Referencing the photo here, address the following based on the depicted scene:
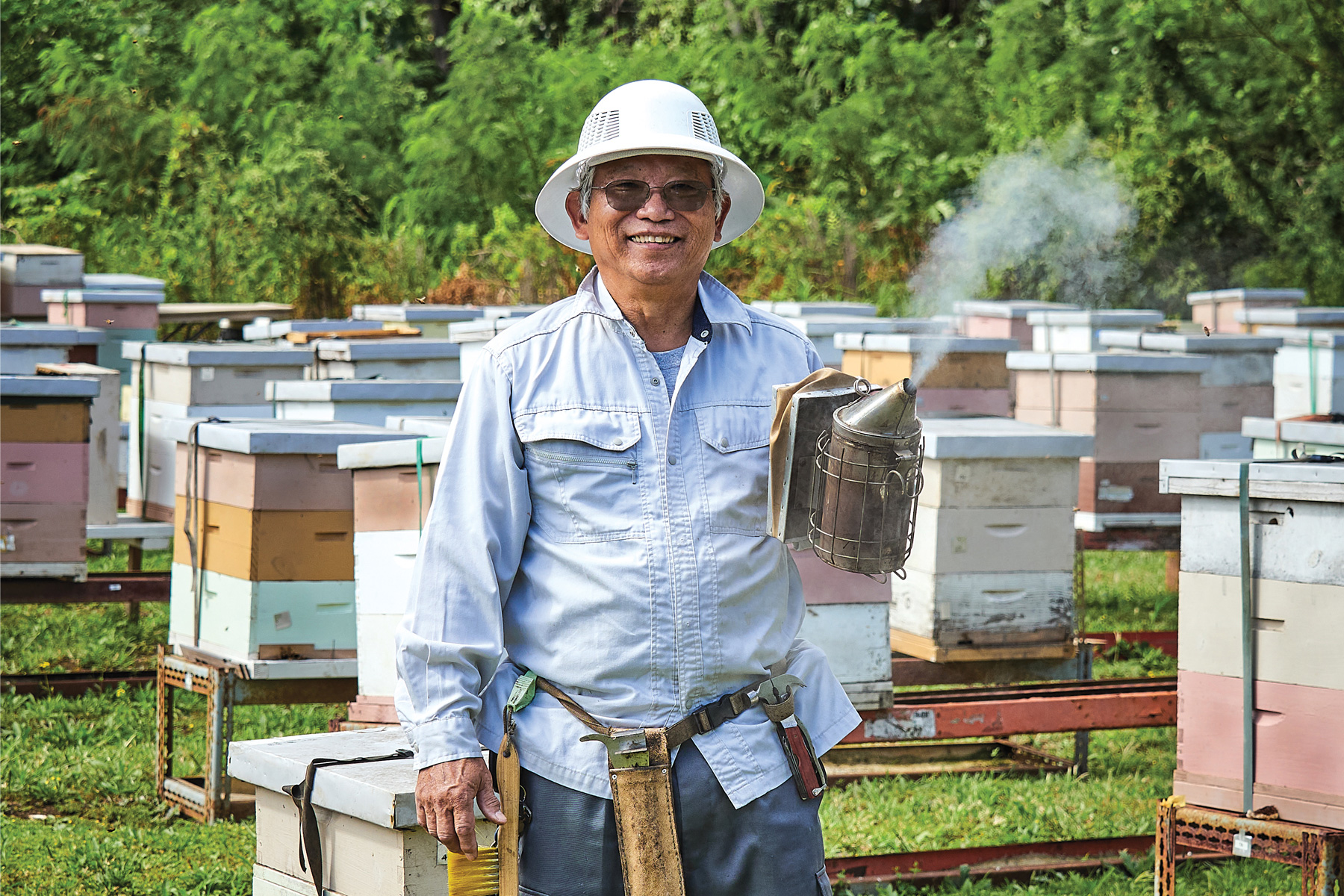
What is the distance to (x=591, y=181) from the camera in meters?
2.45

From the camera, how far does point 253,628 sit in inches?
188

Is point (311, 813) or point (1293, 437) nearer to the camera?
point (311, 813)

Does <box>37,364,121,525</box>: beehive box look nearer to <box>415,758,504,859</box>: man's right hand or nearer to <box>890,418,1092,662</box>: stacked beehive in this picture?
<box>890,418,1092,662</box>: stacked beehive

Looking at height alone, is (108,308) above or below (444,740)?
above

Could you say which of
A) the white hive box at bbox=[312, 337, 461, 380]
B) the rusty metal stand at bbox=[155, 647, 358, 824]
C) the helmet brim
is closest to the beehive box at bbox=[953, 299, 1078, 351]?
the white hive box at bbox=[312, 337, 461, 380]

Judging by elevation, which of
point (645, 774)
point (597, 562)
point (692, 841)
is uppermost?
point (597, 562)

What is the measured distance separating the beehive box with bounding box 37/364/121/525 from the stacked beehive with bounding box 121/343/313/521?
0.16 meters

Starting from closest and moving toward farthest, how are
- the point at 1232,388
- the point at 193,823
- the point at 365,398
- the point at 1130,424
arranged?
the point at 193,823, the point at 365,398, the point at 1130,424, the point at 1232,388

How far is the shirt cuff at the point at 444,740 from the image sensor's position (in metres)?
2.24

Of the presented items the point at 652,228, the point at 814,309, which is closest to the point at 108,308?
the point at 814,309

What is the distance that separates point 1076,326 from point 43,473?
6.44m

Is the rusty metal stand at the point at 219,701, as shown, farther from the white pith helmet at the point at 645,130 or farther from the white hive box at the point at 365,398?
the white pith helmet at the point at 645,130

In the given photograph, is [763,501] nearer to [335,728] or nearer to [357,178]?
[335,728]

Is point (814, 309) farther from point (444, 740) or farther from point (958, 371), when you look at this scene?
point (444, 740)
